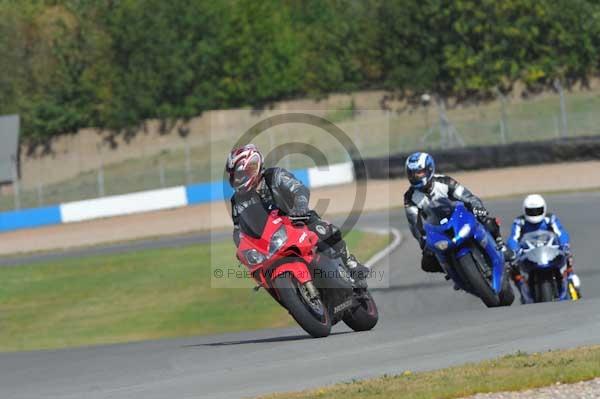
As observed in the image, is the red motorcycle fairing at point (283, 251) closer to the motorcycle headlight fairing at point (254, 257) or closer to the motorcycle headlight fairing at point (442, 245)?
the motorcycle headlight fairing at point (254, 257)

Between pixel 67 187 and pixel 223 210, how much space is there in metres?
8.34

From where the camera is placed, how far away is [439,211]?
13047mm

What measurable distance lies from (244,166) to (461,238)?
325cm

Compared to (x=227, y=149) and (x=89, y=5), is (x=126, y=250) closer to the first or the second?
(x=227, y=149)

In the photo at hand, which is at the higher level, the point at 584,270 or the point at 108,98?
the point at 108,98

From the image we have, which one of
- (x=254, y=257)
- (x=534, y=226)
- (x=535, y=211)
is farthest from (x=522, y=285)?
(x=254, y=257)

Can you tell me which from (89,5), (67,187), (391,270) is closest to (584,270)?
(391,270)

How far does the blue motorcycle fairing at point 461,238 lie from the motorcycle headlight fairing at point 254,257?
314 centimetres

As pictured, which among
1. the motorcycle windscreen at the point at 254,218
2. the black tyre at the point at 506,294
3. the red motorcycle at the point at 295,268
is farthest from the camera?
the black tyre at the point at 506,294

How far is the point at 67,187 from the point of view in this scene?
4241cm

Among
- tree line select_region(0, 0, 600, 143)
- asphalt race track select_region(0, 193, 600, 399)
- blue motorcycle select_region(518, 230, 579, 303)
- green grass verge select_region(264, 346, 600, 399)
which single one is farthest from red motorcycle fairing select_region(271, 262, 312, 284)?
tree line select_region(0, 0, 600, 143)

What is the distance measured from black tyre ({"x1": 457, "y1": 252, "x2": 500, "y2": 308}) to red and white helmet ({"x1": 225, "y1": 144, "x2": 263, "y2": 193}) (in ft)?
10.6

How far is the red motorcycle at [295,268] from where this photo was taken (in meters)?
10.1

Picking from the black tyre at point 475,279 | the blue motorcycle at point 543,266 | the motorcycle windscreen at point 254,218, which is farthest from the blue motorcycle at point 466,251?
the motorcycle windscreen at point 254,218
